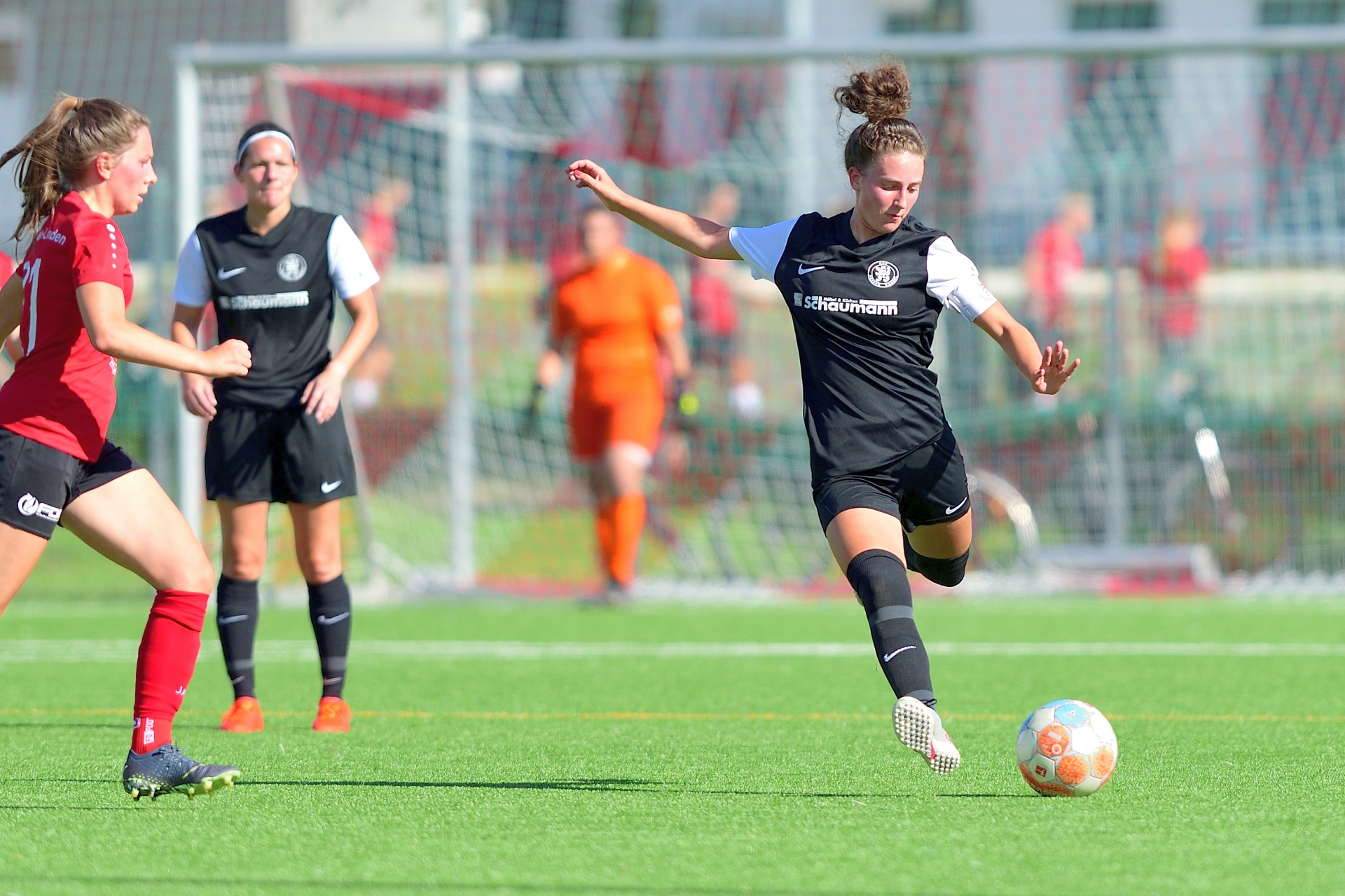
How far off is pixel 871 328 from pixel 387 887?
2078 mm

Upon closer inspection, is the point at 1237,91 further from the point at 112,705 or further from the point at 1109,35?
the point at 112,705

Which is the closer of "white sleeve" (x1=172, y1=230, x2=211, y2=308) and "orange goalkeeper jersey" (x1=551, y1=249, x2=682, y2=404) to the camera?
"white sleeve" (x1=172, y1=230, x2=211, y2=308)

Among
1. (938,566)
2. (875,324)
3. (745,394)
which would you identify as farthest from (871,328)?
(745,394)

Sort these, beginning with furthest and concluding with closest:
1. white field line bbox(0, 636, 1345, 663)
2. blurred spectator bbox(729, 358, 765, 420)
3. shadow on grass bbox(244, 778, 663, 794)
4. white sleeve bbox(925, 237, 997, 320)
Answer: blurred spectator bbox(729, 358, 765, 420), white field line bbox(0, 636, 1345, 663), white sleeve bbox(925, 237, 997, 320), shadow on grass bbox(244, 778, 663, 794)

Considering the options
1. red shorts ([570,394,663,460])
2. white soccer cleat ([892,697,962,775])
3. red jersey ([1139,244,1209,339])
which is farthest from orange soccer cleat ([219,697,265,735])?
red jersey ([1139,244,1209,339])

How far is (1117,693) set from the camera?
6.48 meters

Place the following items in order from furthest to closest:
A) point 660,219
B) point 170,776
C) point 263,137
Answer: point 263,137
point 660,219
point 170,776

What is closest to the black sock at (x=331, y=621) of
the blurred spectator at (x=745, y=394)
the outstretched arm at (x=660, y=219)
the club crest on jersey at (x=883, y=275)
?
the outstretched arm at (x=660, y=219)

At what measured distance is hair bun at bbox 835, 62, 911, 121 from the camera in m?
4.73

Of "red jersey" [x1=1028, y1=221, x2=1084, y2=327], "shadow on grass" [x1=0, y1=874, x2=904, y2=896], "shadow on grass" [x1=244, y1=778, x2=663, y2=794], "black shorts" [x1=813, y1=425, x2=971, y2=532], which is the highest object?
"red jersey" [x1=1028, y1=221, x2=1084, y2=327]

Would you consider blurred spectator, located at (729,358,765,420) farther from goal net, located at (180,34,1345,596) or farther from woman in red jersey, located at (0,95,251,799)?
woman in red jersey, located at (0,95,251,799)

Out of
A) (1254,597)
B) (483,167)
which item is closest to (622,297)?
(483,167)

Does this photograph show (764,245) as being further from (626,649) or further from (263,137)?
(626,649)

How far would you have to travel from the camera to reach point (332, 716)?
569 centimetres
